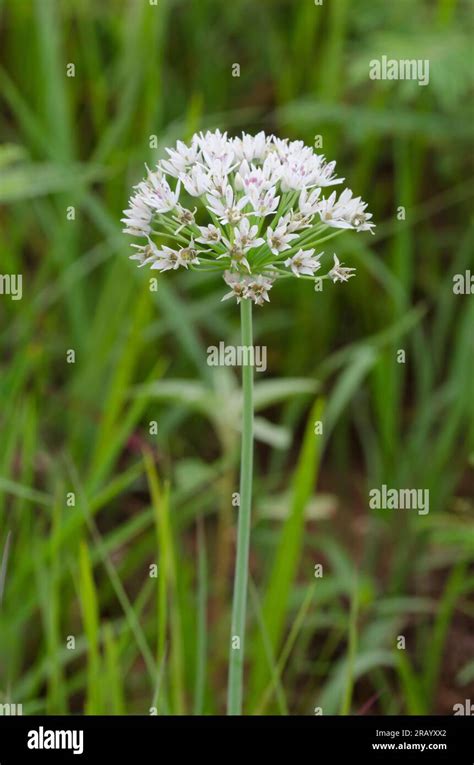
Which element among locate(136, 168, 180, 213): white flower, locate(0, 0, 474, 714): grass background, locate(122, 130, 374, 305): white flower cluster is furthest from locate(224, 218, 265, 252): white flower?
locate(0, 0, 474, 714): grass background

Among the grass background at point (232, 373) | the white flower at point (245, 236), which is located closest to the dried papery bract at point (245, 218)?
the white flower at point (245, 236)

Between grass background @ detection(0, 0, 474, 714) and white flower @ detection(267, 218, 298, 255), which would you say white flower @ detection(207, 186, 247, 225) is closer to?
white flower @ detection(267, 218, 298, 255)

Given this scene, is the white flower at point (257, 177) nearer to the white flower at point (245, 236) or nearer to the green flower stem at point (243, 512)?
the white flower at point (245, 236)

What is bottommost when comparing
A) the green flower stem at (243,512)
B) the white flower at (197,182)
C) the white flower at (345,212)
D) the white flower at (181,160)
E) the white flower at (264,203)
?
the green flower stem at (243,512)

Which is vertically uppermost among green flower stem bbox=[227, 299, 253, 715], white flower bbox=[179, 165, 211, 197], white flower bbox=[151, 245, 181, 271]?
white flower bbox=[179, 165, 211, 197]

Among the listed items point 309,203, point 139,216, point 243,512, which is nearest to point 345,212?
point 309,203

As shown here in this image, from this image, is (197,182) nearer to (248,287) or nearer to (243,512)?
(248,287)
